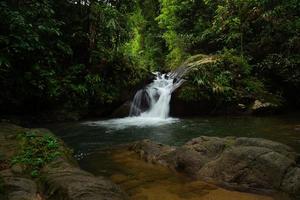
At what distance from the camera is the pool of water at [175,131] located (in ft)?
28.1

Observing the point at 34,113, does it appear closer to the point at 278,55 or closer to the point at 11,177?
the point at 11,177

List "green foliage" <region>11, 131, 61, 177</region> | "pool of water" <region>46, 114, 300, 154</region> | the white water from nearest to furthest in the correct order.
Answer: "green foliage" <region>11, 131, 61, 177</region> < "pool of water" <region>46, 114, 300, 154</region> < the white water

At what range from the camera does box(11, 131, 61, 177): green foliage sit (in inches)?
196

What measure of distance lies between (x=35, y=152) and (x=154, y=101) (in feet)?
30.1

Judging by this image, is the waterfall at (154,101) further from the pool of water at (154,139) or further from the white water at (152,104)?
the pool of water at (154,139)

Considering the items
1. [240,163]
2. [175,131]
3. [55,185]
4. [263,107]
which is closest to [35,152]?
[55,185]

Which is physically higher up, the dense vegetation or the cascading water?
the dense vegetation

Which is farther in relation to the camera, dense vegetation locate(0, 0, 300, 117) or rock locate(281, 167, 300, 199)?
dense vegetation locate(0, 0, 300, 117)

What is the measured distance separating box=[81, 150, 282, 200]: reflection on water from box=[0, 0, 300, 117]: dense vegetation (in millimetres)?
4848

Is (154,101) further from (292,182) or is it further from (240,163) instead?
(292,182)

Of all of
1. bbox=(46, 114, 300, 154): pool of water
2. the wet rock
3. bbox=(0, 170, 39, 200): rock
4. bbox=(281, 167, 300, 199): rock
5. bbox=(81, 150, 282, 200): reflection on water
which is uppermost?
the wet rock

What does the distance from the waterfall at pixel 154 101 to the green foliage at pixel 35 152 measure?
7.64 metres

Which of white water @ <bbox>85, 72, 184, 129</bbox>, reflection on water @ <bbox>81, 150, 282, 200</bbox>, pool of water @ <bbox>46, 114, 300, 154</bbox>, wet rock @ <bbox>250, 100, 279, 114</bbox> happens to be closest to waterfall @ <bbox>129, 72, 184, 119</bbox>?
white water @ <bbox>85, 72, 184, 129</bbox>

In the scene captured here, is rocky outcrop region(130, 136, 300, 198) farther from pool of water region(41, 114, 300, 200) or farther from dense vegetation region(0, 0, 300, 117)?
dense vegetation region(0, 0, 300, 117)
